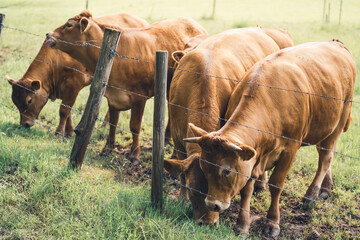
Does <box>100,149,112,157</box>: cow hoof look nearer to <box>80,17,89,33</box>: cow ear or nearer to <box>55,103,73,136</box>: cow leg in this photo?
<box>55,103,73,136</box>: cow leg

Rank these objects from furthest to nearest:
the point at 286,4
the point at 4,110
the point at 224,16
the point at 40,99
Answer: the point at 286,4 < the point at 224,16 < the point at 4,110 < the point at 40,99

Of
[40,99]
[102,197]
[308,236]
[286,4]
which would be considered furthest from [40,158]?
[286,4]

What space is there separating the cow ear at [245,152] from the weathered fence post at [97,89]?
184 cm

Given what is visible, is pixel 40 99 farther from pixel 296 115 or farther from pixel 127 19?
pixel 296 115

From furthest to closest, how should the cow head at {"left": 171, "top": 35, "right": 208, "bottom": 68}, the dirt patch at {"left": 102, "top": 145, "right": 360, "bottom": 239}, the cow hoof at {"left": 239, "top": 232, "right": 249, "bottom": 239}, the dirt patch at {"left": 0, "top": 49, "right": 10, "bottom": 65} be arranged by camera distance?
the dirt patch at {"left": 0, "top": 49, "right": 10, "bottom": 65} < the cow head at {"left": 171, "top": 35, "right": 208, "bottom": 68} < the dirt patch at {"left": 102, "top": 145, "right": 360, "bottom": 239} < the cow hoof at {"left": 239, "top": 232, "right": 249, "bottom": 239}

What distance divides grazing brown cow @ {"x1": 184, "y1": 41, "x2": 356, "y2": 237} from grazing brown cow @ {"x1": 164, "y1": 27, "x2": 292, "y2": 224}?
223mm

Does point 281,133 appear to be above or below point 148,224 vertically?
above

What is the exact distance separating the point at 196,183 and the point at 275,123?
1.11 metres

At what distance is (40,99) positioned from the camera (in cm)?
746

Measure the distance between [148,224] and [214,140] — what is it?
3.44 ft

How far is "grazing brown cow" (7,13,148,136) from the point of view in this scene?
7.28 m

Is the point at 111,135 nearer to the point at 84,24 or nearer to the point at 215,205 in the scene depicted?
the point at 84,24

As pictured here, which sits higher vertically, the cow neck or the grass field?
the cow neck

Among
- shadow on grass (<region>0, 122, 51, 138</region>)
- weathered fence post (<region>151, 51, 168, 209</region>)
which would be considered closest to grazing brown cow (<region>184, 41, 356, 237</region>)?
weathered fence post (<region>151, 51, 168, 209</region>)
